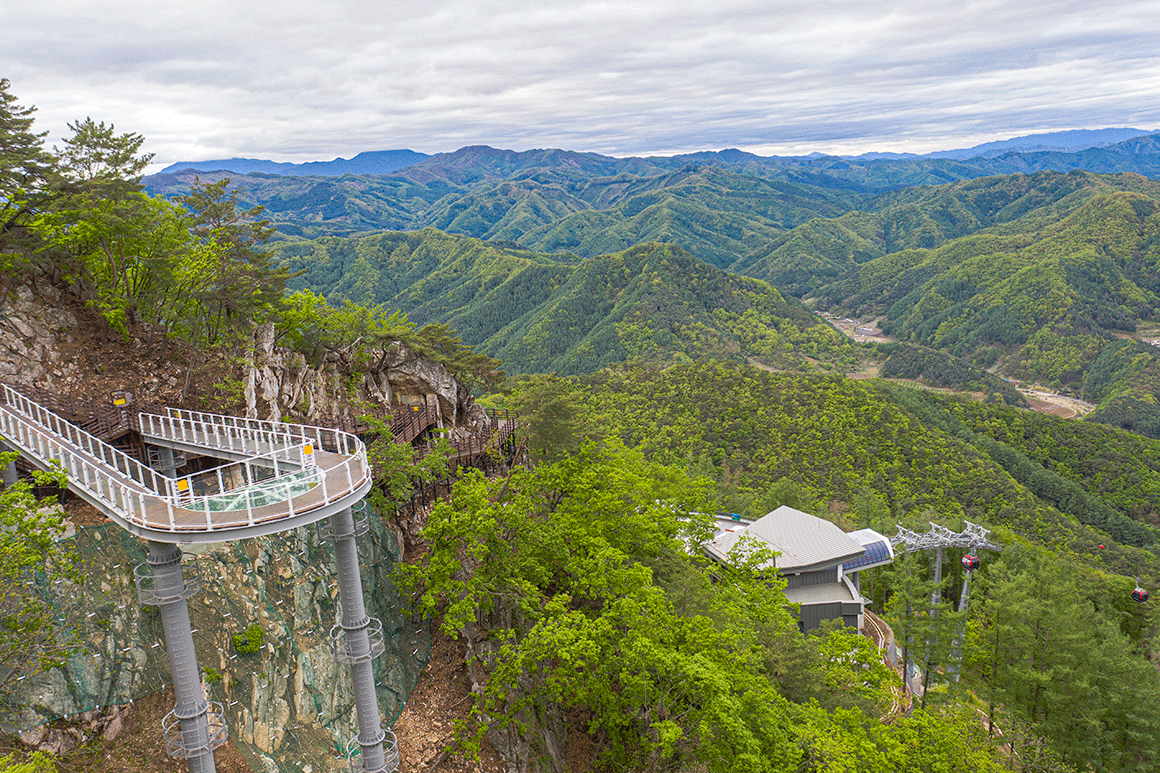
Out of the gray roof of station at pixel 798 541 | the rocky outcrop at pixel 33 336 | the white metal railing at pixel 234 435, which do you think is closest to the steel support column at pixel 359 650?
the white metal railing at pixel 234 435

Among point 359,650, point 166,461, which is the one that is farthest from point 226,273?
point 359,650

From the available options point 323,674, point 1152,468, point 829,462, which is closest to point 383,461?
point 323,674

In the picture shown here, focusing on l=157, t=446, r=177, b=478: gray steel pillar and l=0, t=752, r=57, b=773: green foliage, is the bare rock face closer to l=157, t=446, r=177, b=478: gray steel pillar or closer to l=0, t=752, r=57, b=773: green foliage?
l=157, t=446, r=177, b=478: gray steel pillar

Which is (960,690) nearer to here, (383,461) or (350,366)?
(383,461)

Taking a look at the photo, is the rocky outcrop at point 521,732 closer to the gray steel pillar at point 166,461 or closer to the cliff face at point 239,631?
the cliff face at point 239,631

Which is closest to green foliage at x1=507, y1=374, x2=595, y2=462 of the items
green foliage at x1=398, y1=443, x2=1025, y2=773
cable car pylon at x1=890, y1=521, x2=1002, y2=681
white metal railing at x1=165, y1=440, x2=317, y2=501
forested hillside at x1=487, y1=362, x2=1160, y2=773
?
forested hillside at x1=487, y1=362, x2=1160, y2=773

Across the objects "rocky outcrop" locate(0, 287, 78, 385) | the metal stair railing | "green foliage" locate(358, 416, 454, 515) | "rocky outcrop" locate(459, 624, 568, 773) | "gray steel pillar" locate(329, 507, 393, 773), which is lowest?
"rocky outcrop" locate(459, 624, 568, 773)
